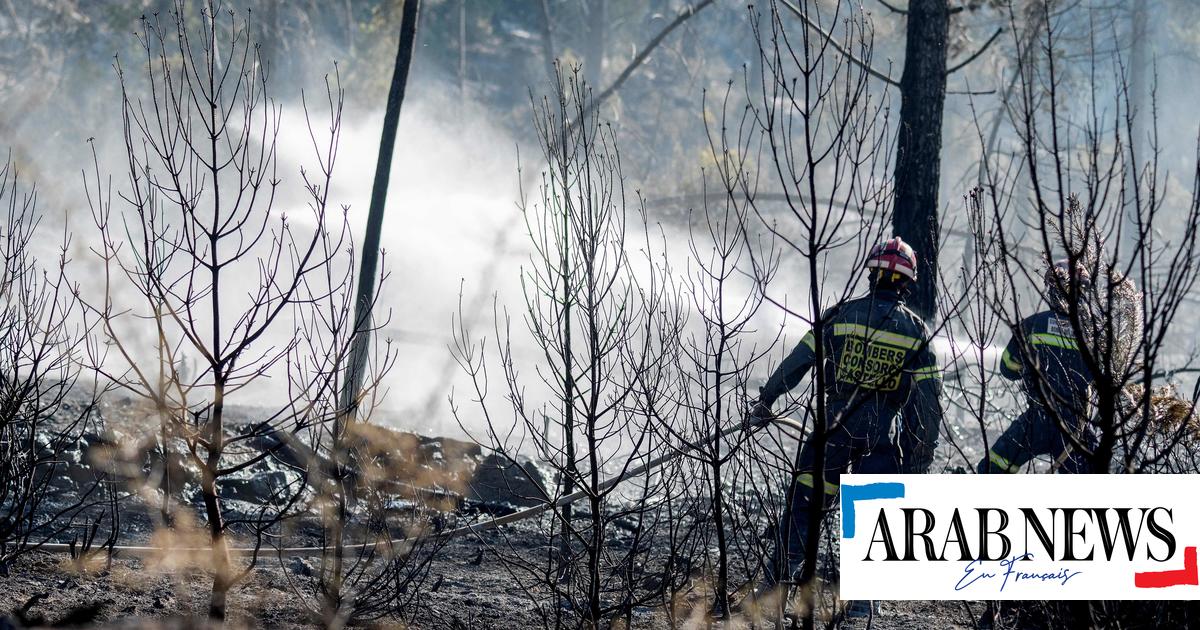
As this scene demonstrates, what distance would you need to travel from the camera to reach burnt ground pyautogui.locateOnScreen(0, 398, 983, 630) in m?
4.78

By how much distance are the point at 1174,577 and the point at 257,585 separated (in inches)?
162

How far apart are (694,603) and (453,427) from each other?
7963 millimetres

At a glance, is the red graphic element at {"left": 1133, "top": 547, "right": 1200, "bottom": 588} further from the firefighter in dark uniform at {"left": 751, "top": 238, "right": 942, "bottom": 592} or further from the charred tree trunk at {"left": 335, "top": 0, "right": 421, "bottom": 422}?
the charred tree trunk at {"left": 335, "top": 0, "right": 421, "bottom": 422}

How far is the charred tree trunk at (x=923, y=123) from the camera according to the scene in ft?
24.9

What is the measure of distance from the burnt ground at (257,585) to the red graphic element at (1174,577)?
1012 millimetres

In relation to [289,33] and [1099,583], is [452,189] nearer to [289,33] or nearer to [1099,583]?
[289,33]

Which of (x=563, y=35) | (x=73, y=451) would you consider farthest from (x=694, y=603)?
(x=563, y=35)

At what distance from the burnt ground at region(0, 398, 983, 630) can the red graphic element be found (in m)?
1.01

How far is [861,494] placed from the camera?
3.97m

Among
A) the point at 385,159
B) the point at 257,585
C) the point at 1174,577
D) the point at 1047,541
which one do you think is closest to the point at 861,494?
the point at 1047,541

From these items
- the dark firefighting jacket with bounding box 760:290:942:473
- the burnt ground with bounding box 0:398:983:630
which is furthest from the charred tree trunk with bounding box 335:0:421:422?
the dark firefighting jacket with bounding box 760:290:942:473

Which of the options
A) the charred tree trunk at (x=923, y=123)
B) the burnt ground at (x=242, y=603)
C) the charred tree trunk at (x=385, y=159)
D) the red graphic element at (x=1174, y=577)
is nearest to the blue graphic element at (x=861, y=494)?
the red graphic element at (x=1174, y=577)

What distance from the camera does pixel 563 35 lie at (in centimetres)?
3092

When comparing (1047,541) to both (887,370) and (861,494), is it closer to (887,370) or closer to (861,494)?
(861,494)
